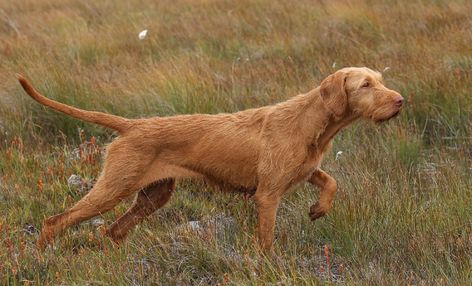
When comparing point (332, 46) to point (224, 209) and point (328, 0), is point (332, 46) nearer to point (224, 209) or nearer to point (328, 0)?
point (328, 0)

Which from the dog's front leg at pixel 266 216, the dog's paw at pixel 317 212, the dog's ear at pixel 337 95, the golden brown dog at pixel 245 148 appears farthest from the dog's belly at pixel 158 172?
the dog's ear at pixel 337 95

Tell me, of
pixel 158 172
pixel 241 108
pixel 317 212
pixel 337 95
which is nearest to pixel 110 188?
pixel 158 172

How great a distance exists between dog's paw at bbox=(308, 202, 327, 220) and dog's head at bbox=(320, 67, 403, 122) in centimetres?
56

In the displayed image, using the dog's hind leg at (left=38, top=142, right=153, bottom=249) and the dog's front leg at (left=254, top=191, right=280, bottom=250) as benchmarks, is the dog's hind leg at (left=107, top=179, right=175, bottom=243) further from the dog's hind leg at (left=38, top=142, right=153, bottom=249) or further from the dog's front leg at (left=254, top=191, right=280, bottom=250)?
the dog's front leg at (left=254, top=191, right=280, bottom=250)

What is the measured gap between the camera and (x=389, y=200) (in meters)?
4.70

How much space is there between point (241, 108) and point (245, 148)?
101 inches

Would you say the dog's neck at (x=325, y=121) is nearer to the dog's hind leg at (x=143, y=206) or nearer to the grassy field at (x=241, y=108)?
the grassy field at (x=241, y=108)

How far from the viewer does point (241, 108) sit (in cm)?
710

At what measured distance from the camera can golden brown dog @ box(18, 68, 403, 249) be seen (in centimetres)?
436

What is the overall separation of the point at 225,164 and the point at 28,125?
294 centimetres

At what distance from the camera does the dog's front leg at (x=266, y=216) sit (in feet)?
14.2

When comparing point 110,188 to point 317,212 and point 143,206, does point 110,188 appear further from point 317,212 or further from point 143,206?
point 317,212

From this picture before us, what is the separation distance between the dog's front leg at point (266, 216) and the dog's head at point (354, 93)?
25.5 inches

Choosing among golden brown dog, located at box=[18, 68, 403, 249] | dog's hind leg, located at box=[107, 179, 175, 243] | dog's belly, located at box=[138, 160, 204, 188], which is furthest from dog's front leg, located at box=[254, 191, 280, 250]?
dog's hind leg, located at box=[107, 179, 175, 243]
